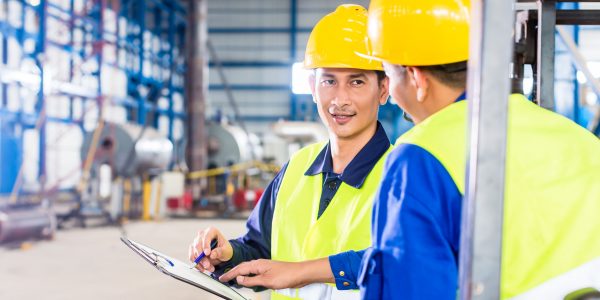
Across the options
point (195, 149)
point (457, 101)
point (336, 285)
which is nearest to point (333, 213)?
point (336, 285)

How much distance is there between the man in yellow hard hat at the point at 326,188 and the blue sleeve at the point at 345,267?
0.11 ft

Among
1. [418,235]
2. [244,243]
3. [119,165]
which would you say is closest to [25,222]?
[119,165]

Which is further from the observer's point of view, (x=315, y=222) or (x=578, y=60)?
(x=578, y=60)

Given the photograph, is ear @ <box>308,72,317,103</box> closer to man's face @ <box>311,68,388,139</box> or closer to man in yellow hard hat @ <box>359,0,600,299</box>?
→ man's face @ <box>311,68,388,139</box>

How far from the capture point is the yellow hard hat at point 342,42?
2.41 m

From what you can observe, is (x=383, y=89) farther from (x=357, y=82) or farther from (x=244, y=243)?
(x=244, y=243)

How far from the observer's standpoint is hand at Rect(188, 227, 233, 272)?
234 centimetres

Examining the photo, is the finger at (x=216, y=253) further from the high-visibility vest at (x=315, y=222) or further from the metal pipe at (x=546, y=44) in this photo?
the metal pipe at (x=546, y=44)

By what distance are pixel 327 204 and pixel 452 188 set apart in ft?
3.40

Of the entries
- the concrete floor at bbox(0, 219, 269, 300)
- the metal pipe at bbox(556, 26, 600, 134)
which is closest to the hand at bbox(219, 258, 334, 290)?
the metal pipe at bbox(556, 26, 600, 134)

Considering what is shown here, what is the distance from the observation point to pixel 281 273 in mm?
2039

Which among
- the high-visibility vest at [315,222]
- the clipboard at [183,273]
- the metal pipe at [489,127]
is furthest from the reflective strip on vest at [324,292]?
the metal pipe at [489,127]

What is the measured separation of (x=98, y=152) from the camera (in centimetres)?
1332

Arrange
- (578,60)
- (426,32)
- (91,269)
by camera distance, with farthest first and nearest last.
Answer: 1. (91,269)
2. (578,60)
3. (426,32)
